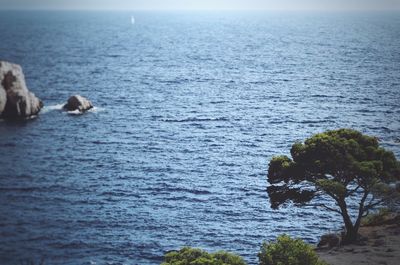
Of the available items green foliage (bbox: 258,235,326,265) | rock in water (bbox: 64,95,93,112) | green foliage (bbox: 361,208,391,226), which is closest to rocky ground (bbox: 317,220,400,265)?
green foliage (bbox: 361,208,391,226)

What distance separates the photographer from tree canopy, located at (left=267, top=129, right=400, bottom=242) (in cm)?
4600

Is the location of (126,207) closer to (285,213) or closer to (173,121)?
(285,213)

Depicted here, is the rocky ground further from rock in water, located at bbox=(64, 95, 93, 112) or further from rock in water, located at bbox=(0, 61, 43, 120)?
rock in water, located at bbox=(0, 61, 43, 120)

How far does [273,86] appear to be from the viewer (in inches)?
6088

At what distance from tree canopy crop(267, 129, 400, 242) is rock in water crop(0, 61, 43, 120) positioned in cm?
7957

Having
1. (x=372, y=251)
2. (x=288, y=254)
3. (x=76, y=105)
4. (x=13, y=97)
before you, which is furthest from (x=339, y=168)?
(x=13, y=97)

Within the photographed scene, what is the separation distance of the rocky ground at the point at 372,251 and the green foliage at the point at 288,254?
25.6 feet

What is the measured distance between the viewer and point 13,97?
109m

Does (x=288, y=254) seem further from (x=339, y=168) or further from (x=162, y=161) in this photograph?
(x=162, y=161)

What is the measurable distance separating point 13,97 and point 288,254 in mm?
91172

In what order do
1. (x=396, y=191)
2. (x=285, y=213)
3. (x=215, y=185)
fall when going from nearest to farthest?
(x=396, y=191) < (x=285, y=213) < (x=215, y=185)

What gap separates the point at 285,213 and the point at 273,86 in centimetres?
9308

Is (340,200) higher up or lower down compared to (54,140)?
higher up

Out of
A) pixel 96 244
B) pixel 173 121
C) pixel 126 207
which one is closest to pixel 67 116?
pixel 173 121
